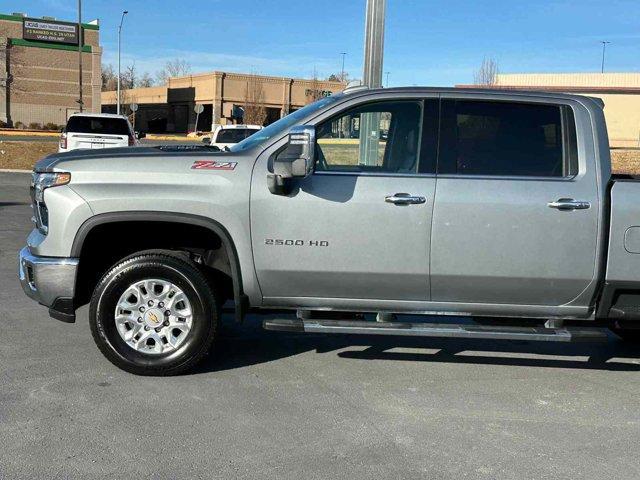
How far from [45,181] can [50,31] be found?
65942 mm

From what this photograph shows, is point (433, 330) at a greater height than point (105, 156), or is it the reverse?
point (105, 156)

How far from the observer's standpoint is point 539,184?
4730 mm

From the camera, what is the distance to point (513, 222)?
4668mm

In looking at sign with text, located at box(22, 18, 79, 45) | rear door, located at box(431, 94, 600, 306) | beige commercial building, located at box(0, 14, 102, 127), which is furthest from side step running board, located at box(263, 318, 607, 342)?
sign with text, located at box(22, 18, 79, 45)

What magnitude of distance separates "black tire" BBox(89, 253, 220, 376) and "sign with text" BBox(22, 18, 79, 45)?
Result: 65.2m

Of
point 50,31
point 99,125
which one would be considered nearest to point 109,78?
point 50,31

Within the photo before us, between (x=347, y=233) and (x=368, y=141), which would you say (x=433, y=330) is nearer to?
(x=347, y=233)

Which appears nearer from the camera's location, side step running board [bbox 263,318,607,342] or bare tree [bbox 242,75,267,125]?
side step running board [bbox 263,318,607,342]

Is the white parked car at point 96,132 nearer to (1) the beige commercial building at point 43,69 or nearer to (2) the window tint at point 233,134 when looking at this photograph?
(2) the window tint at point 233,134

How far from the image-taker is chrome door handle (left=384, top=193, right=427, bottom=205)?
4.66 metres

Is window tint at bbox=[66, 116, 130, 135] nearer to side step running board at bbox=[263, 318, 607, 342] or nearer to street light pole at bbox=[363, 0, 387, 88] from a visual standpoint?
street light pole at bbox=[363, 0, 387, 88]

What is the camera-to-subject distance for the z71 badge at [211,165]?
15.4 feet

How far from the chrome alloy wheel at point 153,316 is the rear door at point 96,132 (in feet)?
42.6

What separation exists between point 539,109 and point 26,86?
65592mm
